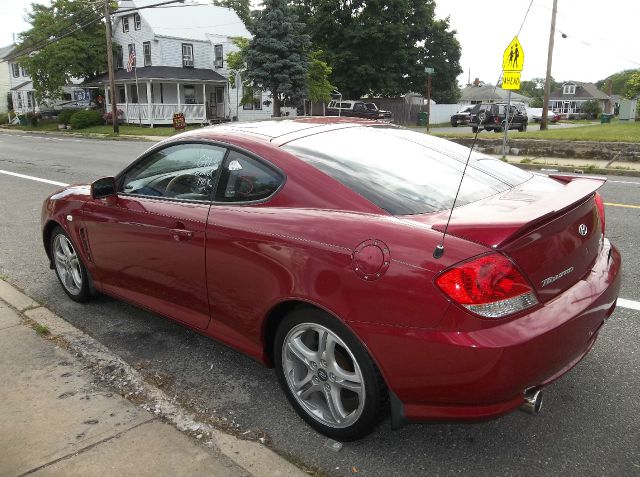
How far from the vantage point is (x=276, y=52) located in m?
32.9

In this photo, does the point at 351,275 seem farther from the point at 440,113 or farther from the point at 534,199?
the point at 440,113

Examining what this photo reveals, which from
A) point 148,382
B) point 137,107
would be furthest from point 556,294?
point 137,107

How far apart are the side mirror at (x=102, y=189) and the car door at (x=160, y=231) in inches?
1.9

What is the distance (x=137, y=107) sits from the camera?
38875 millimetres

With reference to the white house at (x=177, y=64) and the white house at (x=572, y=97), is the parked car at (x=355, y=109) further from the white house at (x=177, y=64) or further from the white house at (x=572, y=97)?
the white house at (x=572, y=97)

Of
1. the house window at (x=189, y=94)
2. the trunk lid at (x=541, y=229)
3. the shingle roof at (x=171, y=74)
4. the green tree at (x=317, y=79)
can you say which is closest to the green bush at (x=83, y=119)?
the shingle roof at (x=171, y=74)

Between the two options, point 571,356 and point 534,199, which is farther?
point 534,199

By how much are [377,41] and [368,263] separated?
157ft

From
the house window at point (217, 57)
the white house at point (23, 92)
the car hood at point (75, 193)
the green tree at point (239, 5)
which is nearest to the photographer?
the car hood at point (75, 193)

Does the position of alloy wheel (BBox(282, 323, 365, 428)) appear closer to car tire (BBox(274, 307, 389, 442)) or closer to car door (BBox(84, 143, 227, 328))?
car tire (BBox(274, 307, 389, 442))

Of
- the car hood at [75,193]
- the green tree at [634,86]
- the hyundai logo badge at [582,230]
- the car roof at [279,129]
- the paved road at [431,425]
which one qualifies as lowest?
the paved road at [431,425]

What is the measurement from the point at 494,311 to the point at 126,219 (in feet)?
8.19

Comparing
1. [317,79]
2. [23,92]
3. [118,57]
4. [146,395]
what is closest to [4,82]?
[23,92]

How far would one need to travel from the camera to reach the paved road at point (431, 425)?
101 inches
